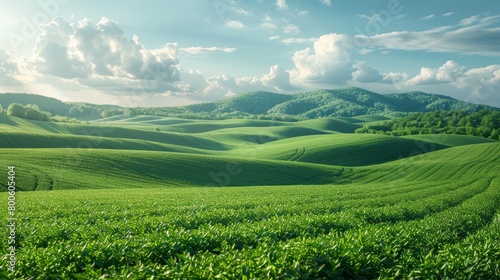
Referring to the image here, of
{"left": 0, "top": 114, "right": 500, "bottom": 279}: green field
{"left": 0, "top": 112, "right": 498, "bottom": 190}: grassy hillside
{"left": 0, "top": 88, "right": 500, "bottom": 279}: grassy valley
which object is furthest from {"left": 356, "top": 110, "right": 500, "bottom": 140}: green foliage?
{"left": 0, "top": 88, "right": 500, "bottom": 279}: grassy valley

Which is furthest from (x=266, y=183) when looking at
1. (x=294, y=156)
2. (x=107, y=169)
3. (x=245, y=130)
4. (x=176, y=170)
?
(x=245, y=130)

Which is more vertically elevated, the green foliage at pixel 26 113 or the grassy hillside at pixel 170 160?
the green foliage at pixel 26 113

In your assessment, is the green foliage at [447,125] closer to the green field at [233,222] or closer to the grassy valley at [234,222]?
the green field at [233,222]

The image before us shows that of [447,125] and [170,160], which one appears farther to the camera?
[447,125]

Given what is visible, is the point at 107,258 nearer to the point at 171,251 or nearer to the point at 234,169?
the point at 171,251

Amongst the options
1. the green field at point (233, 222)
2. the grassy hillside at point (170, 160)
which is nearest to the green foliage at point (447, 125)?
the grassy hillside at point (170, 160)

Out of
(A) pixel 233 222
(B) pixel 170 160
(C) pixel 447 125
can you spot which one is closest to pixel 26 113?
(B) pixel 170 160

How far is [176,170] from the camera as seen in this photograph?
6359 cm

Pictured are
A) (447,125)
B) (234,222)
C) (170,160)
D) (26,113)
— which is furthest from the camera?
(447,125)

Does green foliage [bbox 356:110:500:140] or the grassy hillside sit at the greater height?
green foliage [bbox 356:110:500:140]

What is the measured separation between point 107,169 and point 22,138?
116 ft

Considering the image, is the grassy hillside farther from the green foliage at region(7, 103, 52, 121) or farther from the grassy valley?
the green foliage at region(7, 103, 52, 121)

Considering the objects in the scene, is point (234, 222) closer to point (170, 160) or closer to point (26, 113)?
point (170, 160)

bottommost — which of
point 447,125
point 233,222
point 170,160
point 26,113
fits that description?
point 170,160
